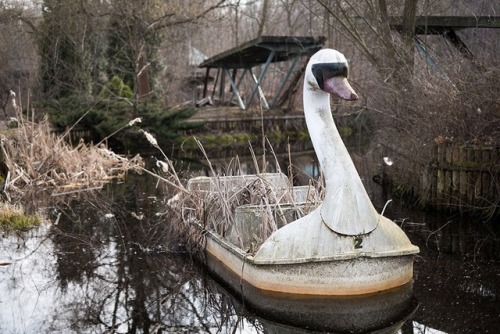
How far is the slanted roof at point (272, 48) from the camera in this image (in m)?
20.7

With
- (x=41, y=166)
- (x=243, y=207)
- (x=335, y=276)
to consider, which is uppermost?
(x=243, y=207)

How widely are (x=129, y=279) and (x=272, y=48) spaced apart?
15056 mm

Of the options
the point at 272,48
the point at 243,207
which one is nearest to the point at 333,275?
the point at 243,207

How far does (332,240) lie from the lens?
5941 millimetres

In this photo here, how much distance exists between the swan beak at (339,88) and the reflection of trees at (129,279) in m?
2.32

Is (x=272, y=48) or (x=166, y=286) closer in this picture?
(x=166, y=286)

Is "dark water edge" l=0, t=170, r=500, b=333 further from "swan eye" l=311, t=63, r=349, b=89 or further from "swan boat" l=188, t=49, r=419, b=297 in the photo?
"swan eye" l=311, t=63, r=349, b=89

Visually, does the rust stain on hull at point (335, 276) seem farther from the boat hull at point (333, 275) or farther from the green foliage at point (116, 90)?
the green foliage at point (116, 90)

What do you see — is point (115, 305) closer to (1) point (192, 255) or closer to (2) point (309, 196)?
(1) point (192, 255)

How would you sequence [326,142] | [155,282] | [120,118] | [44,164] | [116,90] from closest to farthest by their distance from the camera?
[326,142]
[155,282]
[44,164]
[120,118]
[116,90]

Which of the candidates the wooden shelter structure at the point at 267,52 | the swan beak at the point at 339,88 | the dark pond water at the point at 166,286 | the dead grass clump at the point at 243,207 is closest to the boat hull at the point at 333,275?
the dark pond water at the point at 166,286

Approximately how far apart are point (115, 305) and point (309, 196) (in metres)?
2.45

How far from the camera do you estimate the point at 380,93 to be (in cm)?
1227

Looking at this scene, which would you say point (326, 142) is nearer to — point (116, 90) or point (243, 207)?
point (243, 207)
